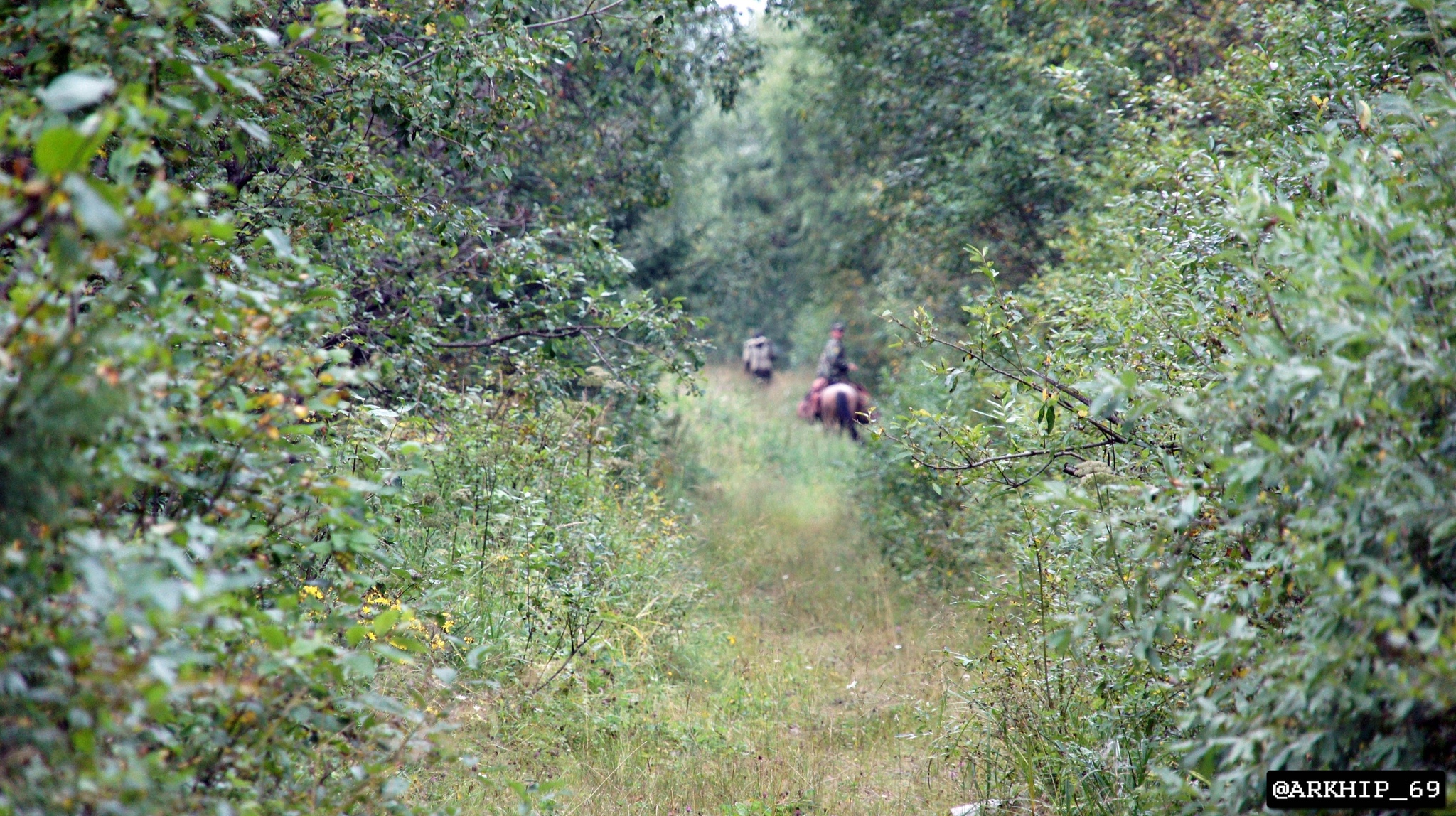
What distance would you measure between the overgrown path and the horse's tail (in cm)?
675

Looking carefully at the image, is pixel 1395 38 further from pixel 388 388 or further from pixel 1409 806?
pixel 388 388

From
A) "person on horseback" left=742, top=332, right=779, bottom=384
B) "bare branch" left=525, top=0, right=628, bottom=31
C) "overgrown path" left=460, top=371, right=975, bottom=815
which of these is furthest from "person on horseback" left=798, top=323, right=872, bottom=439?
"bare branch" left=525, top=0, right=628, bottom=31

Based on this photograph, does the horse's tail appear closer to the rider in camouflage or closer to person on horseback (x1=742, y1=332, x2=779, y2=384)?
the rider in camouflage

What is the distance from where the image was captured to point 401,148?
6910mm

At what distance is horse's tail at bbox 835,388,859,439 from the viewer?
16.5 m

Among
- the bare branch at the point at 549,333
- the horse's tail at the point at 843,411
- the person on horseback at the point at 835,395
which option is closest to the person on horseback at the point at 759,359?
the person on horseback at the point at 835,395

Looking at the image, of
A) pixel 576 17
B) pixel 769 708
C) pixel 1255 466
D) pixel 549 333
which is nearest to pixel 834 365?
pixel 549 333

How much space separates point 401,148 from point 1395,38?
19.2 feet

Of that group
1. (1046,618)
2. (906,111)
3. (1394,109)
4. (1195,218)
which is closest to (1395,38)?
(1195,218)

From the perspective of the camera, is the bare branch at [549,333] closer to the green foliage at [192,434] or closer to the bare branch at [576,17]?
the green foliage at [192,434]

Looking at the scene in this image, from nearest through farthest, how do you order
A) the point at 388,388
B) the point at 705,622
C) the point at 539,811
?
the point at 539,811 → the point at 388,388 → the point at 705,622

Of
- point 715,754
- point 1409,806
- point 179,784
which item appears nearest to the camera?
point 179,784

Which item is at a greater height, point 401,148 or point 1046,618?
point 401,148

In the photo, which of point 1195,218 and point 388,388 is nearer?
point 1195,218
